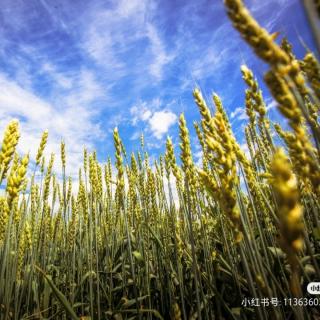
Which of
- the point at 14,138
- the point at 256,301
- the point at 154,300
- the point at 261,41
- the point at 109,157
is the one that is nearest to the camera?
the point at 261,41

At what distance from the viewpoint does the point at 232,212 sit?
921 millimetres

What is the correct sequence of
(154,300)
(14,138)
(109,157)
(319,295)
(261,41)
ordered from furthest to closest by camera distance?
1. (109,157)
2. (154,300)
3. (14,138)
4. (319,295)
5. (261,41)

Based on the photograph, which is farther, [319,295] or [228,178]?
[319,295]

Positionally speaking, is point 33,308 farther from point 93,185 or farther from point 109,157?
point 109,157

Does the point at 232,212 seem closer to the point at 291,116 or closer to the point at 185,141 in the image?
the point at 291,116

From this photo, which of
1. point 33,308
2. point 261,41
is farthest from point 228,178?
point 33,308

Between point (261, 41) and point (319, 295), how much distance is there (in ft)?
4.92

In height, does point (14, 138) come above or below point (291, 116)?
above

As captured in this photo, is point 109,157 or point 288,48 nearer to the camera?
point 288,48

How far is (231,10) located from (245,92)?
0.95m

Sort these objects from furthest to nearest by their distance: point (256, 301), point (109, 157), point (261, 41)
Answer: point (109, 157) → point (256, 301) → point (261, 41)

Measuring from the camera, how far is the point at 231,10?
78 cm

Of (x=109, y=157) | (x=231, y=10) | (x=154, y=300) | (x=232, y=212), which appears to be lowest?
(x=154, y=300)

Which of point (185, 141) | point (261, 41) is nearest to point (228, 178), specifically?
point (261, 41)
